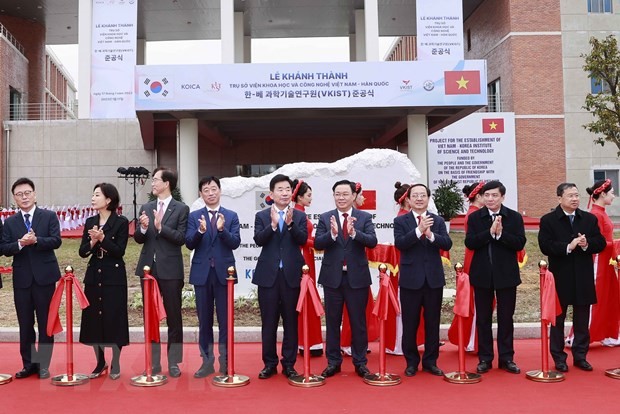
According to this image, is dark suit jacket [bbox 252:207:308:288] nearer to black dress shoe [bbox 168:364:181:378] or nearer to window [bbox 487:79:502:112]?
black dress shoe [bbox 168:364:181:378]

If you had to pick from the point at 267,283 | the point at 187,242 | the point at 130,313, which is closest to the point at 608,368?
the point at 267,283

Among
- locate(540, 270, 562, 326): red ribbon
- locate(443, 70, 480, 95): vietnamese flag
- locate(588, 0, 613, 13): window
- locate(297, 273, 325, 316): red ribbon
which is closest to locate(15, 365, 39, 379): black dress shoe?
locate(297, 273, 325, 316): red ribbon

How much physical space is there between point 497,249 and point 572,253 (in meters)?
0.72

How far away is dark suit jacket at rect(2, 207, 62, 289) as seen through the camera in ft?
16.2

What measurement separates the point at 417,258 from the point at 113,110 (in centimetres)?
1862

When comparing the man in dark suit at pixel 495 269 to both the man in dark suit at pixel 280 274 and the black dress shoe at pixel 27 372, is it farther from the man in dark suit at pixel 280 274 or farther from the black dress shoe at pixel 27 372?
the black dress shoe at pixel 27 372

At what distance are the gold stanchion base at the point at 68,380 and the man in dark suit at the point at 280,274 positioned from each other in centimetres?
149

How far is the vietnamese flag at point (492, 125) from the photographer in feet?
71.3

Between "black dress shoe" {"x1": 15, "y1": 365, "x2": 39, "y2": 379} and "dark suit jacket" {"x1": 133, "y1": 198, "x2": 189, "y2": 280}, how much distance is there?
1.26 metres

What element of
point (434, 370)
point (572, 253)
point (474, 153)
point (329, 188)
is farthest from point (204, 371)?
point (474, 153)

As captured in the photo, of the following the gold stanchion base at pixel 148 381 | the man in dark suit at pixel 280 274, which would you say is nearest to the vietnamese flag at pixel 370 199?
the man in dark suit at pixel 280 274

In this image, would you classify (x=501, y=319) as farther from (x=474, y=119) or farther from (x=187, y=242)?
(x=474, y=119)

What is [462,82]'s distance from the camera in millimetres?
15328

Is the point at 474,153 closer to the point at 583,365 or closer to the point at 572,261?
the point at 572,261
